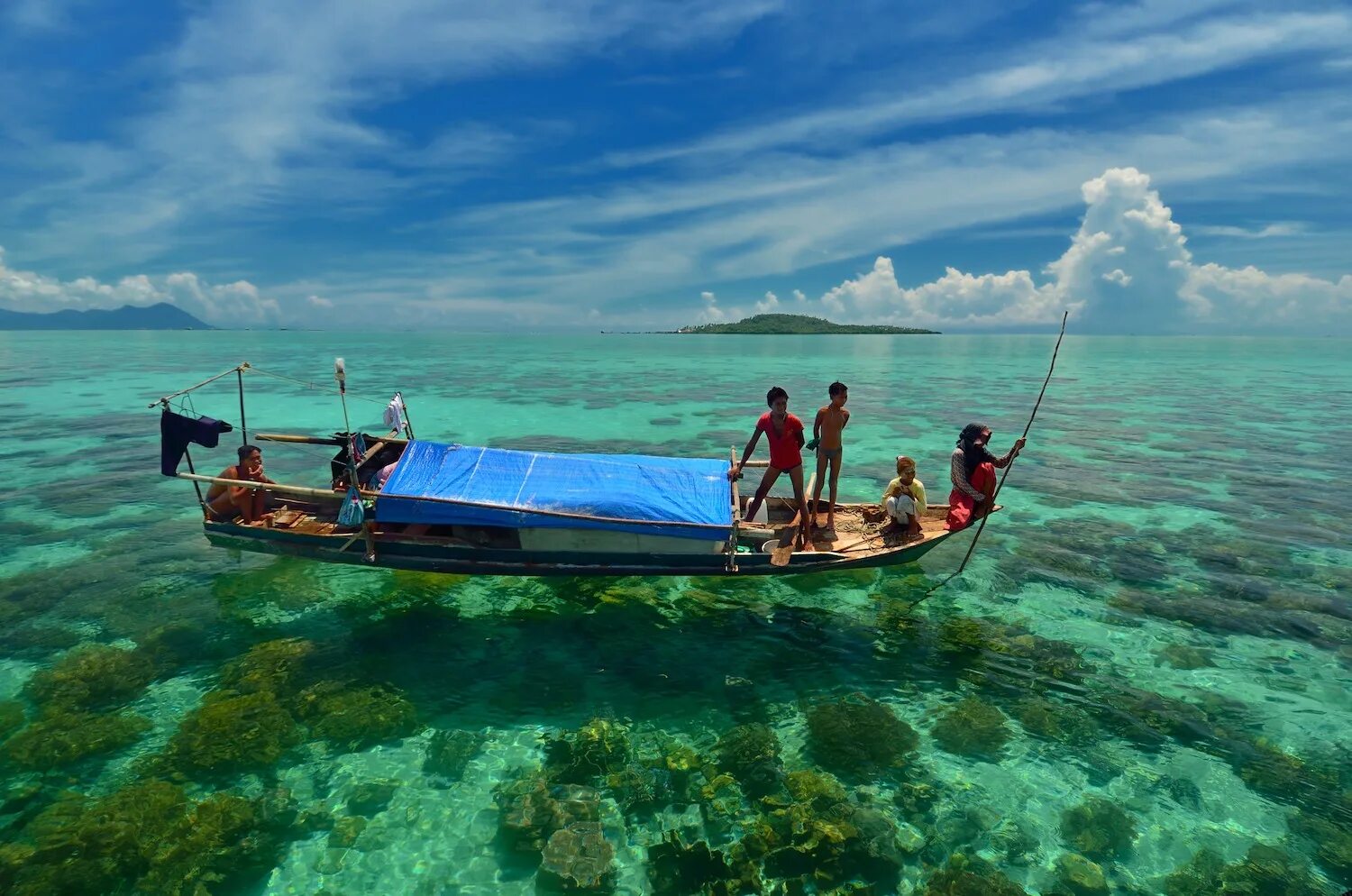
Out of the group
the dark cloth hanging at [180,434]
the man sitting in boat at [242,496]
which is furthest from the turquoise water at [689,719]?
the dark cloth hanging at [180,434]

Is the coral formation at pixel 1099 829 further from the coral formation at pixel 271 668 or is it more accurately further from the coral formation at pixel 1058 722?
the coral formation at pixel 271 668

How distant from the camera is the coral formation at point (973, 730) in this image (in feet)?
30.4

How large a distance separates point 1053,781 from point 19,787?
1375cm

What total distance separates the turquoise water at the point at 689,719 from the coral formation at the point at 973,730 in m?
0.06

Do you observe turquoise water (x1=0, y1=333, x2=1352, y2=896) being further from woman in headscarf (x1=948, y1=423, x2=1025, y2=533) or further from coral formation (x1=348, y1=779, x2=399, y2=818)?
woman in headscarf (x1=948, y1=423, x2=1025, y2=533)

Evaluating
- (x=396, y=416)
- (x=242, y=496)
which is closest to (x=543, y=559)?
(x=396, y=416)

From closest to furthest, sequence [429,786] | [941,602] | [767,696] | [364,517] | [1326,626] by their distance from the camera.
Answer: [429,786]
[767,696]
[364,517]
[1326,626]
[941,602]

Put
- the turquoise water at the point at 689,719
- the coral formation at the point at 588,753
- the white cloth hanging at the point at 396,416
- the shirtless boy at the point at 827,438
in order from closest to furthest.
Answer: the turquoise water at the point at 689,719, the coral formation at the point at 588,753, the shirtless boy at the point at 827,438, the white cloth hanging at the point at 396,416

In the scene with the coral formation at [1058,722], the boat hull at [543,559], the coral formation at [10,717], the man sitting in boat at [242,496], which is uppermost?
the man sitting in boat at [242,496]

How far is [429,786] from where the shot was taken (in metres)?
8.59

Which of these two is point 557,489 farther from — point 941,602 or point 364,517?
point 941,602

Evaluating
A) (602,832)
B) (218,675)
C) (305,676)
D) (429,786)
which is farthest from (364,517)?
(602,832)

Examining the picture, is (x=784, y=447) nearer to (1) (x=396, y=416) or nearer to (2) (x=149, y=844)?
(1) (x=396, y=416)

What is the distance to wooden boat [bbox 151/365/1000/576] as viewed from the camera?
11.0 metres
